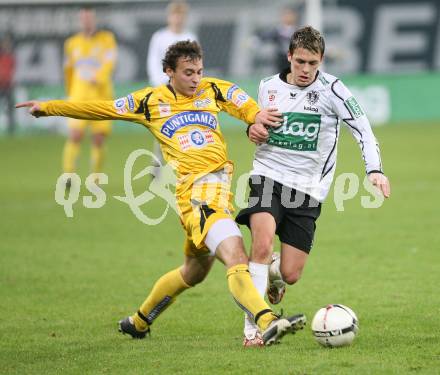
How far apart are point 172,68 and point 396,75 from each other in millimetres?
19873

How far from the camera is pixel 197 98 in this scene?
24.0 ft

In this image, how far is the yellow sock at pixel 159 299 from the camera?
24.2 ft

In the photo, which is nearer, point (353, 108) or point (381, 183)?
point (381, 183)

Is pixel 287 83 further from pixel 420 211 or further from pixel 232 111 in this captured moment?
pixel 420 211

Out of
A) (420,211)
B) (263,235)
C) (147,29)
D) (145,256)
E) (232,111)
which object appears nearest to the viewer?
(263,235)

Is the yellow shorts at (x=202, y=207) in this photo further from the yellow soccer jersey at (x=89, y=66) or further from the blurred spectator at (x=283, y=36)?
the blurred spectator at (x=283, y=36)

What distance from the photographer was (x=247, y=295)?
6.54 metres

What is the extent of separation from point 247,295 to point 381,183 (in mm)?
1172

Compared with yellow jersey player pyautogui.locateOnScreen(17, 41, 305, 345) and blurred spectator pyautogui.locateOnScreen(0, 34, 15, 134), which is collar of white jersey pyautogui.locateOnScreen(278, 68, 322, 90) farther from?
blurred spectator pyautogui.locateOnScreen(0, 34, 15, 134)

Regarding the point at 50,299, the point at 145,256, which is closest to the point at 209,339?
the point at 50,299

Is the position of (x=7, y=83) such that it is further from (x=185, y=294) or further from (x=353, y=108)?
(x=353, y=108)

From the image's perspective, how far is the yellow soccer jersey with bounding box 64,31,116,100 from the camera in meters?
16.9

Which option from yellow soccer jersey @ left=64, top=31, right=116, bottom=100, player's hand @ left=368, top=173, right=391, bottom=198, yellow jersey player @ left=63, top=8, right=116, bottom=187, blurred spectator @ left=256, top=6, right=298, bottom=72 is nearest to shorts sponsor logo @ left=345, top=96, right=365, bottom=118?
player's hand @ left=368, top=173, right=391, bottom=198

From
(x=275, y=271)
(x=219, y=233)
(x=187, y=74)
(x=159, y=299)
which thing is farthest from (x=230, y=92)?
(x=159, y=299)
